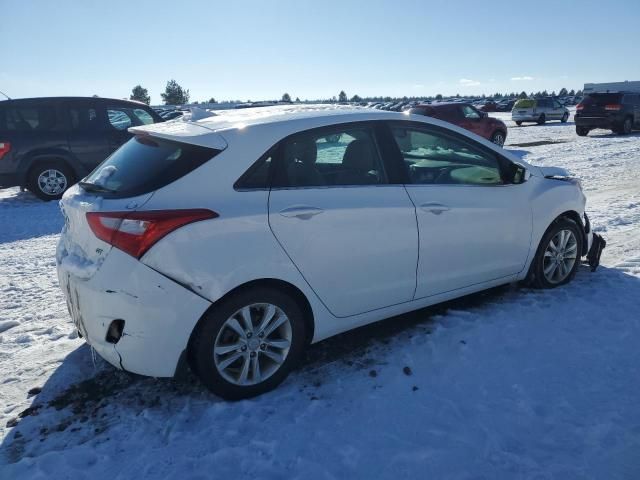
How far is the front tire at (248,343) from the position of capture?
9.11ft

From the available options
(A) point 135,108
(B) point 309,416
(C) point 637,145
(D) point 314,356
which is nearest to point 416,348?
(D) point 314,356

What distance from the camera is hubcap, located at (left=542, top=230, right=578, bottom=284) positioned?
14.3 ft

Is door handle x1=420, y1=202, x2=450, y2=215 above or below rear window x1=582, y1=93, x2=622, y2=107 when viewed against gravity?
below

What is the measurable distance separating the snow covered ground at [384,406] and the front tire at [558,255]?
0.59ft

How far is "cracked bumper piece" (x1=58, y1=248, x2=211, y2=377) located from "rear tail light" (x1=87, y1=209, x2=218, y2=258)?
2.4 inches

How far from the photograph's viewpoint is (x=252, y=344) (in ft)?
9.62

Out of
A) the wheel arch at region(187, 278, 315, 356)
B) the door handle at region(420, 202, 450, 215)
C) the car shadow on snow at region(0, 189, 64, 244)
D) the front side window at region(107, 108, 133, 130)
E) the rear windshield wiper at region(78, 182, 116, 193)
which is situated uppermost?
the front side window at region(107, 108, 133, 130)

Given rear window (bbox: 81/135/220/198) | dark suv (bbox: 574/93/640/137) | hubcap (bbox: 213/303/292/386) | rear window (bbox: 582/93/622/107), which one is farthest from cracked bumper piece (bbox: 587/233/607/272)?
rear window (bbox: 582/93/622/107)

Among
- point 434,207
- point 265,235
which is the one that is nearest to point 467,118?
point 434,207

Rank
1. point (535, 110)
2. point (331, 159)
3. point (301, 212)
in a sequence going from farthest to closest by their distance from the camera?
point (535, 110) < point (331, 159) < point (301, 212)

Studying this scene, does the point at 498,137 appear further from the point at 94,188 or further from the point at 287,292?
the point at 94,188

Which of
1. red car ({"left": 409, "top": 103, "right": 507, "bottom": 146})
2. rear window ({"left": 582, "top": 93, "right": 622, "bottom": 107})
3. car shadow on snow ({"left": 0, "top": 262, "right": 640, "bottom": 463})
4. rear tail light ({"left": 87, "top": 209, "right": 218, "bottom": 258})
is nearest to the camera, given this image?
rear tail light ({"left": 87, "top": 209, "right": 218, "bottom": 258})

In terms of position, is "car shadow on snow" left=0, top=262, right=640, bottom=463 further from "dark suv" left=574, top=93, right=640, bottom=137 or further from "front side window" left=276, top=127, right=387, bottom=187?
"dark suv" left=574, top=93, right=640, bottom=137

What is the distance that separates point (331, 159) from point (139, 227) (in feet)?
4.27
